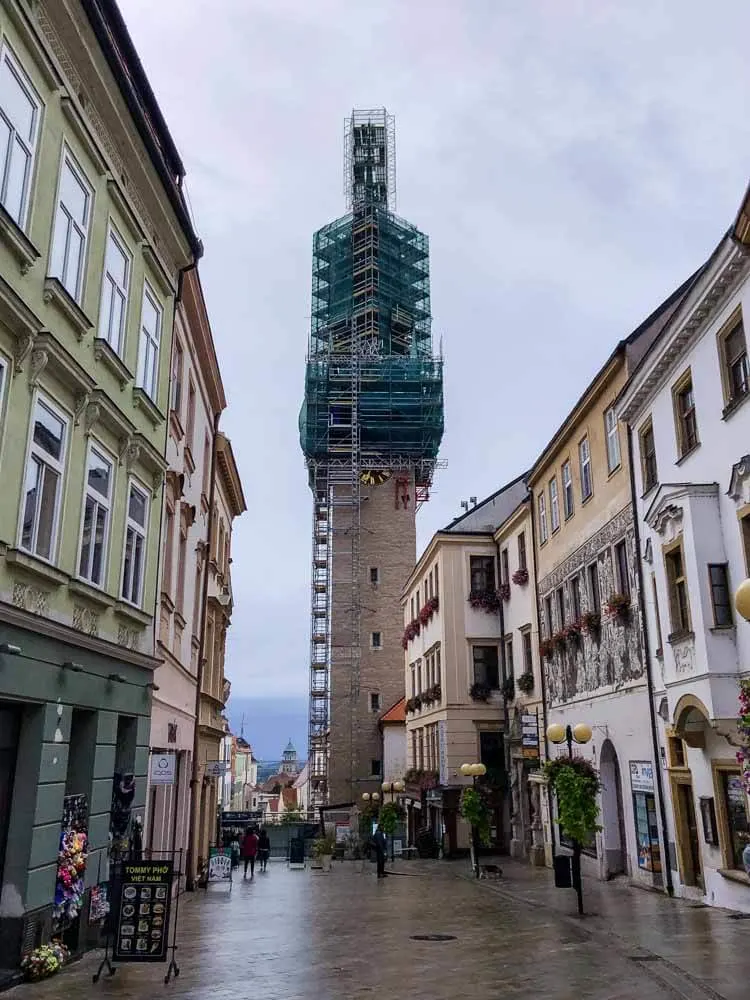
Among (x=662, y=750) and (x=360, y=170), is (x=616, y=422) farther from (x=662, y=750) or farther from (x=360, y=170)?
(x=360, y=170)

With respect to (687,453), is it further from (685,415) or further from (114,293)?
(114,293)

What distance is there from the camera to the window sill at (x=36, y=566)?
33.6 feet

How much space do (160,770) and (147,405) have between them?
7.35m

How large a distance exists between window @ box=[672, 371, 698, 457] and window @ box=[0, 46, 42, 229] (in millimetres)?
12824

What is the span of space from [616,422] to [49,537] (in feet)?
50.7

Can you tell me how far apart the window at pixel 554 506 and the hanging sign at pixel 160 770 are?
15.5 m

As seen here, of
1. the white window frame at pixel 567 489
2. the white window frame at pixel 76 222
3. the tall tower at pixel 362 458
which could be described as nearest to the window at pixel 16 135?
the white window frame at pixel 76 222

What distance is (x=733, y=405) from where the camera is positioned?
51.8 ft

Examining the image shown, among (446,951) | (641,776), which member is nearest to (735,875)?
(641,776)

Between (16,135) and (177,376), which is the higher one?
(177,376)

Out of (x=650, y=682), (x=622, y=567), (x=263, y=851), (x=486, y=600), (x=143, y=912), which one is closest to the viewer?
(x=143, y=912)

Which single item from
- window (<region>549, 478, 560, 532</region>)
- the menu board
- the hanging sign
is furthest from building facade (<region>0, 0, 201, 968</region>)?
window (<region>549, 478, 560, 532</region>)

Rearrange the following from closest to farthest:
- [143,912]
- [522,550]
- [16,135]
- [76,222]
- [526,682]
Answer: [16,135], [143,912], [76,222], [526,682], [522,550]

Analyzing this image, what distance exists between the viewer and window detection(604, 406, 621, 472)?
22797 millimetres
